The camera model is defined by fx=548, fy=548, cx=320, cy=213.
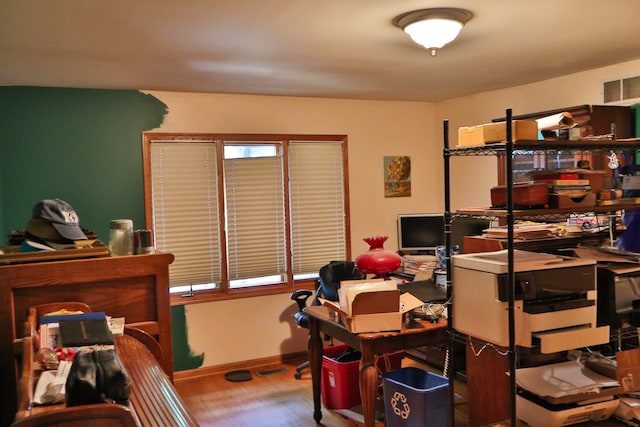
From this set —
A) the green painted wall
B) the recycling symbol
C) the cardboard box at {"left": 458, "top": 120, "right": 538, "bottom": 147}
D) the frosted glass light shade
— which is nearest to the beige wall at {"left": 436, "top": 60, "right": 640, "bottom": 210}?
the frosted glass light shade

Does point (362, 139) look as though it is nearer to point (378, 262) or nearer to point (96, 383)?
point (378, 262)

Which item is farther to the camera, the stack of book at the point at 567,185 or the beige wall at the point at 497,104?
the beige wall at the point at 497,104

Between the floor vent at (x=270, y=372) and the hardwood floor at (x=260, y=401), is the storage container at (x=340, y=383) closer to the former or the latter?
the hardwood floor at (x=260, y=401)

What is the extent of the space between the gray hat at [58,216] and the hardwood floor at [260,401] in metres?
1.70

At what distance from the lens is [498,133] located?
2254 millimetres

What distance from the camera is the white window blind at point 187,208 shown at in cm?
464

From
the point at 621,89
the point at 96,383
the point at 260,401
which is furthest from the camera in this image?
the point at 260,401

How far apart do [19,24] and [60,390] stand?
6.96ft

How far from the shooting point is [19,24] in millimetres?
2639

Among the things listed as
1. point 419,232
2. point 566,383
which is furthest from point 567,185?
point 419,232

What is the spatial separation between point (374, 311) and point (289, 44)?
160 centimetres

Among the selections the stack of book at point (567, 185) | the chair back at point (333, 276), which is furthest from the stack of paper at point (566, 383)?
the chair back at point (333, 276)

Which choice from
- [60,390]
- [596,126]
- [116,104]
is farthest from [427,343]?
[116,104]

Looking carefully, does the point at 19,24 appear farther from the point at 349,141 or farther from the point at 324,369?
the point at 349,141
